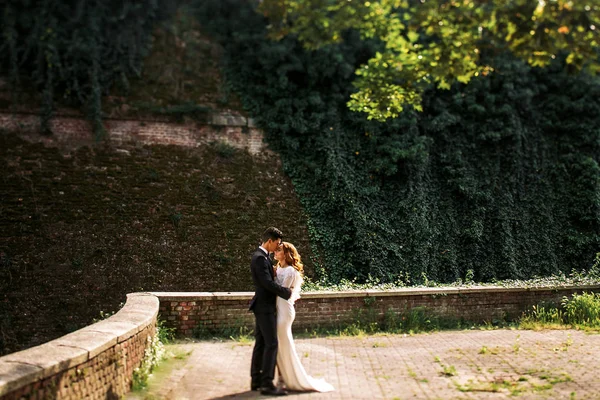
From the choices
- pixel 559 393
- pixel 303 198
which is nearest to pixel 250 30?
pixel 303 198

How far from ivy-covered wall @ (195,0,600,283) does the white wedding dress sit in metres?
7.31

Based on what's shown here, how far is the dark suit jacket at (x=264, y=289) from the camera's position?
19.3ft

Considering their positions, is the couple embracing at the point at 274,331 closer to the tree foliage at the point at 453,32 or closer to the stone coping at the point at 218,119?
the tree foliage at the point at 453,32

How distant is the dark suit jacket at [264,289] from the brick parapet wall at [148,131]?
9387 mm

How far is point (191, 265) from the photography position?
502 inches

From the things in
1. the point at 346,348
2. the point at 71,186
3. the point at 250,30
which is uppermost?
the point at 250,30

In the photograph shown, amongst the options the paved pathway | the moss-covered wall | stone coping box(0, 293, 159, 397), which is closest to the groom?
the paved pathway

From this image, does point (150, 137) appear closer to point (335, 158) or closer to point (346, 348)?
point (335, 158)

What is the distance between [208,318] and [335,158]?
7194 mm

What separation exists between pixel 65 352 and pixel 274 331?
222 cm

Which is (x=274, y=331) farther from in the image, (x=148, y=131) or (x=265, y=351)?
(x=148, y=131)

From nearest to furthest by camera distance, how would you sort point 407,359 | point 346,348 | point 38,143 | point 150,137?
point 407,359
point 346,348
point 38,143
point 150,137

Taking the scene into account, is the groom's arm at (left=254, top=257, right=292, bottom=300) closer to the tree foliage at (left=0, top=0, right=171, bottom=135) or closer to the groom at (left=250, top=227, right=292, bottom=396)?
the groom at (left=250, top=227, right=292, bottom=396)

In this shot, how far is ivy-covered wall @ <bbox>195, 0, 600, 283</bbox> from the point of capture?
14.2m
